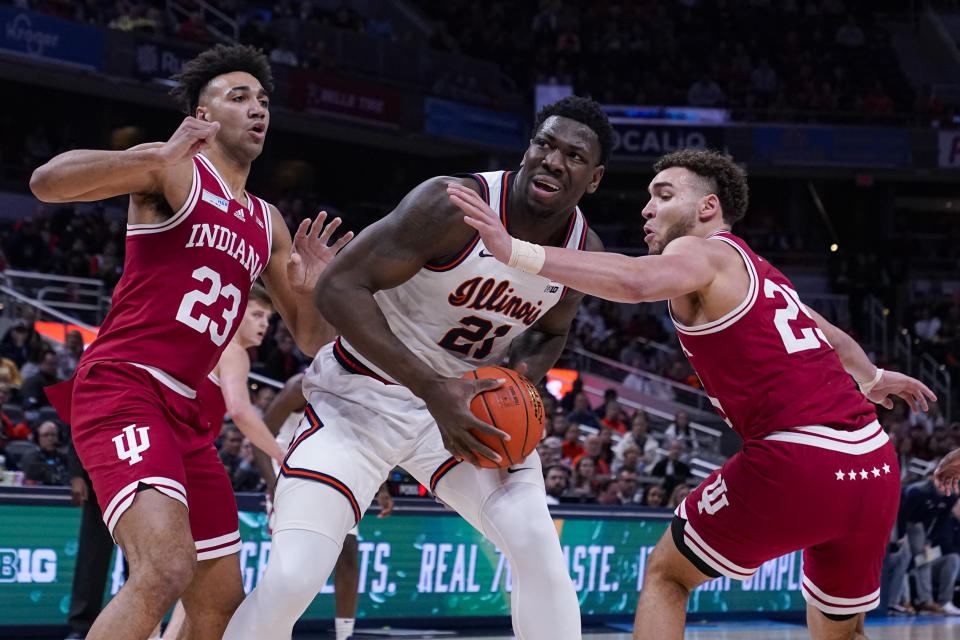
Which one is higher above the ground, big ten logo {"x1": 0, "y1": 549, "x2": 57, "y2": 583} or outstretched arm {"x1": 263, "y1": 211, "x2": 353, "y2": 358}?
outstretched arm {"x1": 263, "y1": 211, "x2": 353, "y2": 358}

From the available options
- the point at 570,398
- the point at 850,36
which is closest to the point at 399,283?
the point at 570,398

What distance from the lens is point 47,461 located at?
9062mm

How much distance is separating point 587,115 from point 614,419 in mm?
11358

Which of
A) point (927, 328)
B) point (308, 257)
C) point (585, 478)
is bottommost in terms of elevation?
point (585, 478)

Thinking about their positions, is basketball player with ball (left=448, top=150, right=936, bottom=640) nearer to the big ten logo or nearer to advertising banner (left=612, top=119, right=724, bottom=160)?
the big ten logo

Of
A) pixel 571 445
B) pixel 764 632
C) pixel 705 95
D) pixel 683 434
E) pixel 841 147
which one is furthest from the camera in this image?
pixel 705 95

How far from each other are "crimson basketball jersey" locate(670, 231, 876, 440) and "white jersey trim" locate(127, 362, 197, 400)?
1924 millimetres

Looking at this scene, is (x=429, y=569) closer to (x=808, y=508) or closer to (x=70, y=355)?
(x=70, y=355)

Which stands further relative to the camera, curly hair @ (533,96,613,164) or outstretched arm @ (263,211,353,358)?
outstretched arm @ (263,211,353,358)

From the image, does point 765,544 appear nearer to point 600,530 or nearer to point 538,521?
point 538,521

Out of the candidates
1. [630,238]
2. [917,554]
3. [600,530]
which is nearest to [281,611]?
[600,530]

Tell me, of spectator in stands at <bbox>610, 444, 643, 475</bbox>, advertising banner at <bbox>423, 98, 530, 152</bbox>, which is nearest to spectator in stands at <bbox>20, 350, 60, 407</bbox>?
spectator in stands at <bbox>610, 444, 643, 475</bbox>

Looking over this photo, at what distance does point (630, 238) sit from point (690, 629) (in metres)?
16.0

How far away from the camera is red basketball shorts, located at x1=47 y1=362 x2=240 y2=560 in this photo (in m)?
3.91
